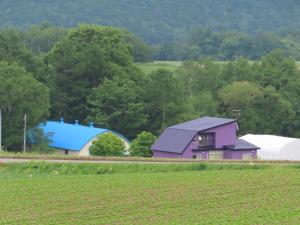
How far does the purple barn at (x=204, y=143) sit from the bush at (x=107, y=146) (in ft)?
6.23

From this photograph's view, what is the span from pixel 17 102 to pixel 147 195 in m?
22.0

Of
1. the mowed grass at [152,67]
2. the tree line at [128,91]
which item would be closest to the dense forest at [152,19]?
the mowed grass at [152,67]

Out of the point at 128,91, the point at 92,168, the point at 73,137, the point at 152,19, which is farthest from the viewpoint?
the point at 152,19

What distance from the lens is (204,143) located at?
41531 millimetres

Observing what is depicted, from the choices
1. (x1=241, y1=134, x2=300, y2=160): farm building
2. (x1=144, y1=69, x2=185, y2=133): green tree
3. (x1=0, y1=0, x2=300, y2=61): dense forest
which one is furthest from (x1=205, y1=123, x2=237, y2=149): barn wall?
(x1=0, y1=0, x2=300, y2=61): dense forest

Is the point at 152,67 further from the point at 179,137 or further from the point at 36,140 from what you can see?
the point at 179,137

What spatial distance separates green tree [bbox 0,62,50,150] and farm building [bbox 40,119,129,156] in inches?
113

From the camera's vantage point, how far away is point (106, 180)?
23516 mm

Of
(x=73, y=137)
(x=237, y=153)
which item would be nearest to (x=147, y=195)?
(x=237, y=153)

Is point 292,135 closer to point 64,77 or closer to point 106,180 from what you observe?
point 64,77

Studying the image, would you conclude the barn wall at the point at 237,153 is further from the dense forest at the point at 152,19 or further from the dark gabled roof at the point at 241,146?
the dense forest at the point at 152,19

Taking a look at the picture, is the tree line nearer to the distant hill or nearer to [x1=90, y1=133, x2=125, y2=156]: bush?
[x1=90, y1=133, x2=125, y2=156]: bush

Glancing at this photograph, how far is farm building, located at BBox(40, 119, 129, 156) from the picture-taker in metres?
44.6

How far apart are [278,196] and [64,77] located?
3420 cm
